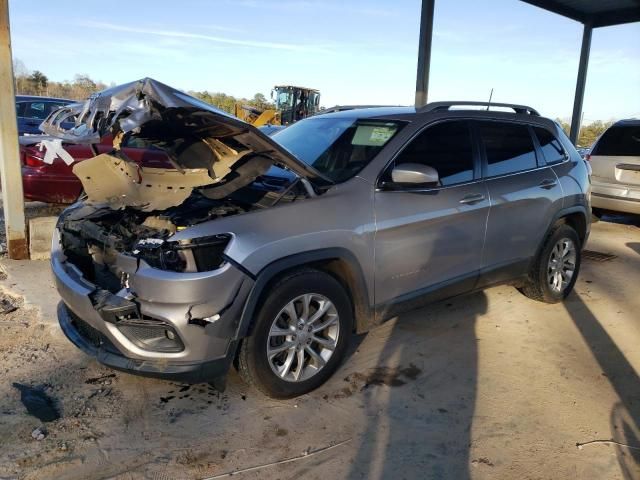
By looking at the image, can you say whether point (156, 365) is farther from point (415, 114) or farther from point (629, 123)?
point (629, 123)

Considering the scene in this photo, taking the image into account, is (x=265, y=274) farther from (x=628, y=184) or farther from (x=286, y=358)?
(x=628, y=184)

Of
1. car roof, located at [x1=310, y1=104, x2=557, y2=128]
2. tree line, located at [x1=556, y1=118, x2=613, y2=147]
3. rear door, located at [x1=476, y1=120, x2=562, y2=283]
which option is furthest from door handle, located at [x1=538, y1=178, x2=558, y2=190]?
tree line, located at [x1=556, y1=118, x2=613, y2=147]

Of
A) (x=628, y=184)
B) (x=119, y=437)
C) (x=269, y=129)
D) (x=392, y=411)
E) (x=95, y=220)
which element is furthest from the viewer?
(x=628, y=184)

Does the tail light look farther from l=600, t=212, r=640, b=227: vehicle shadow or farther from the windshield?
l=600, t=212, r=640, b=227: vehicle shadow

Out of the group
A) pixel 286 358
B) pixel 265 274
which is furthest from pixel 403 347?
pixel 265 274

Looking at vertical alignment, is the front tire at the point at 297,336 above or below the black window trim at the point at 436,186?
below

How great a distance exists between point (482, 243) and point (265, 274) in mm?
2090

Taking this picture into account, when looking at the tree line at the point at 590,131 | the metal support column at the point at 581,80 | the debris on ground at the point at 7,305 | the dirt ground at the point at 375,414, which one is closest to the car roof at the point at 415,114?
the dirt ground at the point at 375,414

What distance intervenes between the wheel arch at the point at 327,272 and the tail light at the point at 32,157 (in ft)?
18.5

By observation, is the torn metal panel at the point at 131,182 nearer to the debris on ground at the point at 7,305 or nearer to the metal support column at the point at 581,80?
the debris on ground at the point at 7,305

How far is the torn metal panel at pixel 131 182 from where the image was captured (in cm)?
353

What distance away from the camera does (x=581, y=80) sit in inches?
653

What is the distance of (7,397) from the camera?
3.29m

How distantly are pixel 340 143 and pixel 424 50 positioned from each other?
7.59 m
